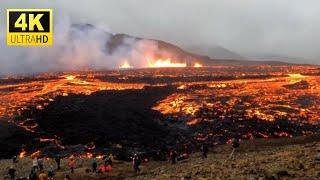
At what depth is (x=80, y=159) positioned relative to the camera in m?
78.4

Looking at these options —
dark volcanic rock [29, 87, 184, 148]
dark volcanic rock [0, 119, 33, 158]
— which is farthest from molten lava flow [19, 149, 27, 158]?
dark volcanic rock [29, 87, 184, 148]

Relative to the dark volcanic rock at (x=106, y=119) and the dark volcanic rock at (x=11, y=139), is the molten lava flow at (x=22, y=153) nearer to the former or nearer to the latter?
the dark volcanic rock at (x=11, y=139)

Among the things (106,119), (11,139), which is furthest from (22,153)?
(106,119)

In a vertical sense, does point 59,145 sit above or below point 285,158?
below

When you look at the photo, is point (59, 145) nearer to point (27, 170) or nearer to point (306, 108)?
point (27, 170)

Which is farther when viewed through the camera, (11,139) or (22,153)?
(11,139)

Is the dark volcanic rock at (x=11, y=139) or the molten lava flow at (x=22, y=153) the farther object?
the dark volcanic rock at (x=11, y=139)

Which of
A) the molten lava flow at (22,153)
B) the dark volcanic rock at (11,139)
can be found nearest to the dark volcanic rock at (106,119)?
the dark volcanic rock at (11,139)

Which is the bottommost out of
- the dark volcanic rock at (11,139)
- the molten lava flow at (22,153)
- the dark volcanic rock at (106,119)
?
the molten lava flow at (22,153)

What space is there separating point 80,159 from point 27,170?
10.1 metres

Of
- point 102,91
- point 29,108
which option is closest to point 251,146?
point 29,108

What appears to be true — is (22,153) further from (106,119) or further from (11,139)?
(106,119)

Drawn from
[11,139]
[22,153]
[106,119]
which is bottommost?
[22,153]

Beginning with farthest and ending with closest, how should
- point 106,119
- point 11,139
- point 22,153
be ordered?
point 106,119 → point 11,139 → point 22,153
